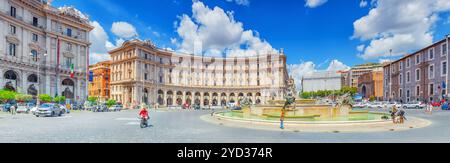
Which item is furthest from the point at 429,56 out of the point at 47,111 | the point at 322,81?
the point at 322,81

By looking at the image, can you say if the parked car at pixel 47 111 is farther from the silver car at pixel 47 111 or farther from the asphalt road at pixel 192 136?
the asphalt road at pixel 192 136

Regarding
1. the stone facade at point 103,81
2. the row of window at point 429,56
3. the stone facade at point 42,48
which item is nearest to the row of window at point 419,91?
the row of window at point 429,56

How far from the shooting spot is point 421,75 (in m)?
54.4

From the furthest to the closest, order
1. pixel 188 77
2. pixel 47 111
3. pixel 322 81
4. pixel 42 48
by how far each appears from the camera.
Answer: pixel 322 81 < pixel 188 77 < pixel 42 48 < pixel 47 111

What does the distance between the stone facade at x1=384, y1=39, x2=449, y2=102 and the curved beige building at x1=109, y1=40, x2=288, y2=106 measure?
33305 millimetres

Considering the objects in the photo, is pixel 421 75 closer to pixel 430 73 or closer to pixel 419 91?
pixel 430 73

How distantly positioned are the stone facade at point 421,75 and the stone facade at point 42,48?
7763 centimetres

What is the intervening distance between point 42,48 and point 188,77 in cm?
4395

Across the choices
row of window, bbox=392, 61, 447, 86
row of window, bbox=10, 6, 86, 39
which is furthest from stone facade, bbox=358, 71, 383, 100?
row of window, bbox=10, 6, 86, 39

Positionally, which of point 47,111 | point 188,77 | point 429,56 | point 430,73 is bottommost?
point 47,111

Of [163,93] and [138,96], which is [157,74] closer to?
[163,93]

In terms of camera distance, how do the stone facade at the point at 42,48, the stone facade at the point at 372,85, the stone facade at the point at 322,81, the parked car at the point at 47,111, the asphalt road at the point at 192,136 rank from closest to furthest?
the asphalt road at the point at 192,136, the parked car at the point at 47,111, the stone facade at the point at 42,48, the stone facade at the point at 372,85, the stone facade at the point at 322,81

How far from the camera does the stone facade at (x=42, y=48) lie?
40.9 metres

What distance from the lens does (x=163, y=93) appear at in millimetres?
76500
